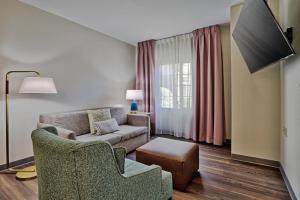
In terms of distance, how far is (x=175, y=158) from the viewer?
6.68 ft

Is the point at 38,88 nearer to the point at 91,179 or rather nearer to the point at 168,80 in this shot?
the point at 91,179

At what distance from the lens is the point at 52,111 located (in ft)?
10.0

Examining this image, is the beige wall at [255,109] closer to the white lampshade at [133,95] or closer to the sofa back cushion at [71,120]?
the white lampshade at [133,95]

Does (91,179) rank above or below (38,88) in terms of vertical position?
below

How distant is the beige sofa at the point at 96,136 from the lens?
9.11 feet

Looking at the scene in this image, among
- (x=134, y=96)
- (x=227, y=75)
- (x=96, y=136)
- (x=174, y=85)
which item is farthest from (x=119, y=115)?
(x=227, y=75)

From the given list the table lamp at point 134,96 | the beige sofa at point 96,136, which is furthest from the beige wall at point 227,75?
the table lamp at point 134,96

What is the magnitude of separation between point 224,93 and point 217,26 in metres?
1.40

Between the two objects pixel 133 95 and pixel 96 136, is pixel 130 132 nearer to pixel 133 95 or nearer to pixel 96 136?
pixel 96 136

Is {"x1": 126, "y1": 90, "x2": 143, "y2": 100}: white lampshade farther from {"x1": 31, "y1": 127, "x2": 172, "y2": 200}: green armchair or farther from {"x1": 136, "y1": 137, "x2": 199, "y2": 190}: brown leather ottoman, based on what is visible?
{"x1": 31, "y1": 127, "x2": 172, "y2": 200}: green armchair

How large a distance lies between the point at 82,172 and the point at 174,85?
3.48m

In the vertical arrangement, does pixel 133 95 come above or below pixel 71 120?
above

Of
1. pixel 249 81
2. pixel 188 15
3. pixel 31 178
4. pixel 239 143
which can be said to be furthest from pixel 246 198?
pixel 188 15

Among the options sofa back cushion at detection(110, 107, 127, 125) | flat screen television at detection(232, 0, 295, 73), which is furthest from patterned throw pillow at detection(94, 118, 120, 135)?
flat screen television at detection(232, 0, 295, 73)
